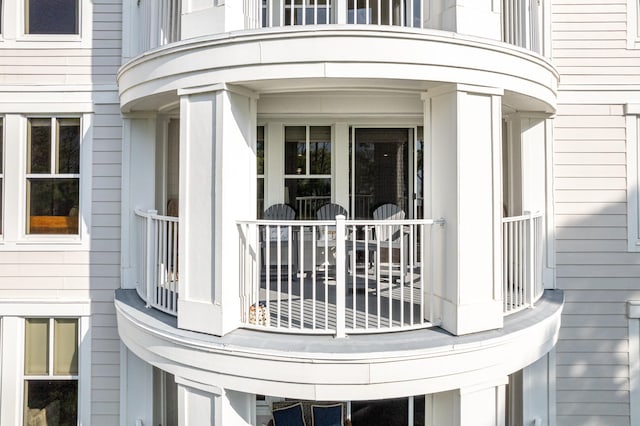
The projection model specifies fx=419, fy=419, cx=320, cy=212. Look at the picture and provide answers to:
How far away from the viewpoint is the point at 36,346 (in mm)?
5918

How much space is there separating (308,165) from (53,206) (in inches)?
144

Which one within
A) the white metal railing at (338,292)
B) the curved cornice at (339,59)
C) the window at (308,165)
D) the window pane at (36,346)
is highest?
the curved cornice at (339,59)

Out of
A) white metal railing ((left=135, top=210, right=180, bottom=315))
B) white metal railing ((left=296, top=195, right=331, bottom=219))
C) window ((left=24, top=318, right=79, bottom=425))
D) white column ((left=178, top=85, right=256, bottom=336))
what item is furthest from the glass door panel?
window ((left=24, top=318, right=79, bottom=425))

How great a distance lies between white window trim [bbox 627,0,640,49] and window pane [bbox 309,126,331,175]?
4.27 meters

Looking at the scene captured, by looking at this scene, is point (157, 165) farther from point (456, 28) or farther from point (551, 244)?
point (551, 244)

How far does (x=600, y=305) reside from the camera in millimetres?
5727

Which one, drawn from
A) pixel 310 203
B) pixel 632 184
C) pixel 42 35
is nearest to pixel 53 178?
pixel 42 35

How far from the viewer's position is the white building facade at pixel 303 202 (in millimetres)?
4055

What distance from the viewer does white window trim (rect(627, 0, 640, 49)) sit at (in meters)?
5.72

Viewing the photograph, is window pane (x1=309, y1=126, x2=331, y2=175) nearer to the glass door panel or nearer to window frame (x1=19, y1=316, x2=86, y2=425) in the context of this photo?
the glass door panel

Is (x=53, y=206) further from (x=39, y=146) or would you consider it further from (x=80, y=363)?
(x=80, y=363)

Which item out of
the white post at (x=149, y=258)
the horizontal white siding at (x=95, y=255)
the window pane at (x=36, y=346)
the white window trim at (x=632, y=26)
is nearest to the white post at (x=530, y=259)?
the white window trim at (x=632, y=26)

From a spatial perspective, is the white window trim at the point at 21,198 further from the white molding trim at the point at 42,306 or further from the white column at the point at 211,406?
the white column at the point at 211,406

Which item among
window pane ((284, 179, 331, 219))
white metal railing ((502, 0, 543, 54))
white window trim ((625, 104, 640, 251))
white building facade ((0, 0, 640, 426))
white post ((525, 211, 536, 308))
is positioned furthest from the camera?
window pane ((284, 179, 331, 219))
